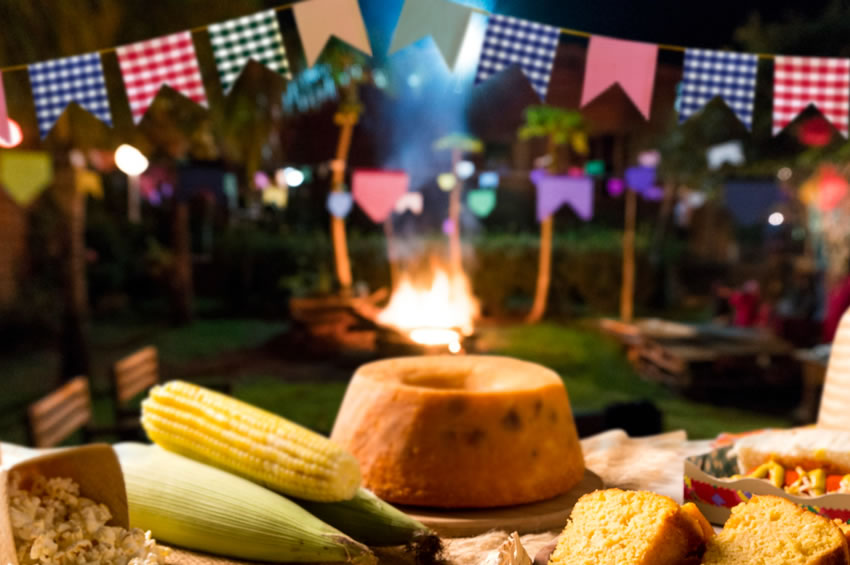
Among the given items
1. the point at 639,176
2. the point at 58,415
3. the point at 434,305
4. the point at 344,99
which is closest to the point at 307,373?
the point at 434,305

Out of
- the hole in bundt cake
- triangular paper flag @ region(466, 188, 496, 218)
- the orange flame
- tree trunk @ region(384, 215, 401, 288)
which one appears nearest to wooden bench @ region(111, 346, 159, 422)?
the orange flame

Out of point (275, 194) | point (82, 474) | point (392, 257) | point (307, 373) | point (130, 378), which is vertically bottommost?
point (307, 373)

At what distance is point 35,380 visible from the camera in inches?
366

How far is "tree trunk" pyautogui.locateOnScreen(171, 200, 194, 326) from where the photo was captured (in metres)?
11.4

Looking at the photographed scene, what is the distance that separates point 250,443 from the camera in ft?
5.19

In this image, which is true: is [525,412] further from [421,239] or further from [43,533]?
[421,239]

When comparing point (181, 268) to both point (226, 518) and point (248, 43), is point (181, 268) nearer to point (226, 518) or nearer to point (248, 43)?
point (248, 43)

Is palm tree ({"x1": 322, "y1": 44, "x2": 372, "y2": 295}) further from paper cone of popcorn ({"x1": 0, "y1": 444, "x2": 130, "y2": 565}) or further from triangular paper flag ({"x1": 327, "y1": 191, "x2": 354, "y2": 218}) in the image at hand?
paper cone of popcorn ({"x1": 0, "y1": 444, "x2": 130, "y2": 565})

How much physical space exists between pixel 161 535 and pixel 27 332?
11.3 meters

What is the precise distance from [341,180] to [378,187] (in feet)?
9.08

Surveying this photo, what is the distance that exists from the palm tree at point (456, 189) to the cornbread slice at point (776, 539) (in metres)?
10.3

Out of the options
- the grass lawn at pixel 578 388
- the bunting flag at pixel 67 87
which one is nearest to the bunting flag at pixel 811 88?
the bunting flag at pixel 67 87

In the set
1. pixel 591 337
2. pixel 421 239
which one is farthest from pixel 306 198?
pixel 591 337

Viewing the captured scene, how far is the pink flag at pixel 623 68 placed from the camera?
92.4 inches
